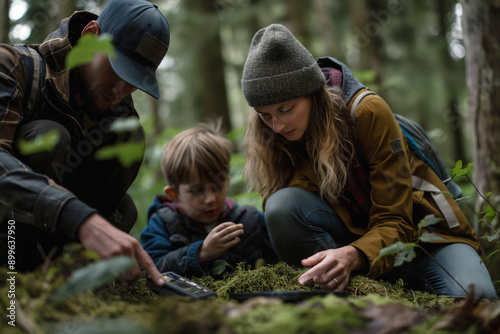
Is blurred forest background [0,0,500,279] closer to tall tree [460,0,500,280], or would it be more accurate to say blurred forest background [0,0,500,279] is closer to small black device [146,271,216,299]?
tall tree [460,0,500,280]

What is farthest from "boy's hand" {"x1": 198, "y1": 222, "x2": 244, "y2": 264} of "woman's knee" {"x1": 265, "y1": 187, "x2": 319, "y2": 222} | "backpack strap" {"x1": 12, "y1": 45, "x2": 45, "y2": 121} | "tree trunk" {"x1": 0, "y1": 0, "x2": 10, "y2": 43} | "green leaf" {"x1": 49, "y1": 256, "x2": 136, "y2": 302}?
"tree trunk" {"x1": 0, "y1": 0, "x2": 10, "y2": 43}

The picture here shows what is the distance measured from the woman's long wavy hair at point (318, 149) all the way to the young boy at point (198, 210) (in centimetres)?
37

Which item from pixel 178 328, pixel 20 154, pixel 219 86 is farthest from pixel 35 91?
pixel 219 86

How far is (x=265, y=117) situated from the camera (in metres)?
2.47

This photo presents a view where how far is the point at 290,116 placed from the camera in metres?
2.36

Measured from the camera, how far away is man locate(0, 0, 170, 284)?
1481 mm

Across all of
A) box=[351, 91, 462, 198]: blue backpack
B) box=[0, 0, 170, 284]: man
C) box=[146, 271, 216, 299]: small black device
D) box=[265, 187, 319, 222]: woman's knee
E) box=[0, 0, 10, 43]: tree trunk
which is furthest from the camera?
box=[0, 0, 10, 43]: tree trunk

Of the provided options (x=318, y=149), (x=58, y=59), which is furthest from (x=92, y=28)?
(x=318, y=149)

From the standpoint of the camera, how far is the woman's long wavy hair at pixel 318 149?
2338mm

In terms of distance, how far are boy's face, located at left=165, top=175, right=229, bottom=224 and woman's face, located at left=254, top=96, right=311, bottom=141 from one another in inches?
29.4

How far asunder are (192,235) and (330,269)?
130 cm

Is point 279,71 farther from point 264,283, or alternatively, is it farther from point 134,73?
point 264,283

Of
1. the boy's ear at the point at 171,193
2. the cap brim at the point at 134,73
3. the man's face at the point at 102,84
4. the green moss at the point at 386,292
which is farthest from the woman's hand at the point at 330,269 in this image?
the boy's ear at the point at 171,193

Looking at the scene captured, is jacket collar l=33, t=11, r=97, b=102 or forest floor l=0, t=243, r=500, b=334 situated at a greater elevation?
jacket collar l=33, t=11, r=97, b=102
